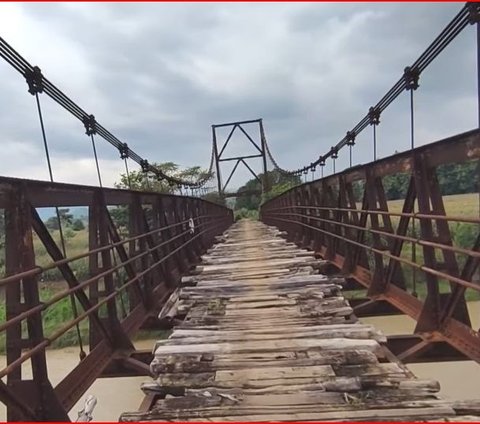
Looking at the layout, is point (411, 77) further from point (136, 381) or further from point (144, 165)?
point (136, 381)

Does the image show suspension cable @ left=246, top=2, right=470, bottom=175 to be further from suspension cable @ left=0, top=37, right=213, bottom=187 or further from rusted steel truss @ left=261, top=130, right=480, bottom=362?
suspension cable @ left=0, top=37, right=213, bottom=187

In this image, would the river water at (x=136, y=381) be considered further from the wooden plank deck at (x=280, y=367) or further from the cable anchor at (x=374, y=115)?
the wooden plank deck at (x=280, y=367)

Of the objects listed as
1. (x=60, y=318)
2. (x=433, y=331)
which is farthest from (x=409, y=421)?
(x=60, y=318)

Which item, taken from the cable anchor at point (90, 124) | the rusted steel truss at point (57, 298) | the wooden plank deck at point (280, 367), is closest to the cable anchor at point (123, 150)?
the cable anchor at point (90, 124)

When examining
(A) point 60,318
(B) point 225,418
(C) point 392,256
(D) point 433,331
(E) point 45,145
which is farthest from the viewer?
(A) point 60,318

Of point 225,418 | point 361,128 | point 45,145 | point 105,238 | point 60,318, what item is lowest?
point 60,318

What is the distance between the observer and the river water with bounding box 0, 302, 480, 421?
614 inches

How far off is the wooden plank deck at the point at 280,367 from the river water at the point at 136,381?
35.7 ft

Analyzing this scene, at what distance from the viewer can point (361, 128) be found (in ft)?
25.9

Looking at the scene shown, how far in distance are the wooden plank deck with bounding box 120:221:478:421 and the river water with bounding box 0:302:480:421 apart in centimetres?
1089

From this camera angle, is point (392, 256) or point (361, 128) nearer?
point (392, 256)

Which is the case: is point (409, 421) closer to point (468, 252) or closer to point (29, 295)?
point (468, 252)

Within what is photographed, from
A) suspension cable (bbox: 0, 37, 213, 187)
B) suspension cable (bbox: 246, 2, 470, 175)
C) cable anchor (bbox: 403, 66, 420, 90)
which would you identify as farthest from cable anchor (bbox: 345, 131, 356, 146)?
suspension cable (bbox: 0, 37, 213, 187)

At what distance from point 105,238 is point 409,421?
91.2 inches
